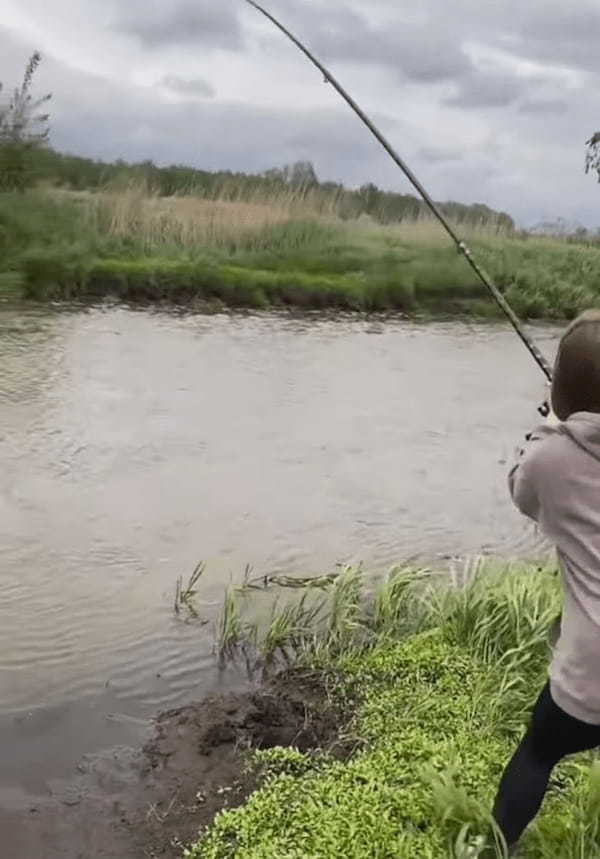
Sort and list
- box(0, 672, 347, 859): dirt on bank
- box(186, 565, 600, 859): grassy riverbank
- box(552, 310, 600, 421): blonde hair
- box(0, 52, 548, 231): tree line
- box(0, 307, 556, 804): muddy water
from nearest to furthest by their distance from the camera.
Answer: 1. box(552, 310, 600, 421): blonde hair
2. box(186, 565, 600, 859): grassy riverbank
3. box(0, 672, 347, 859): dirt on bank
4. box(0, 307, 556, 804): muddy water
5. box(0, 52, 548, 231): tree line

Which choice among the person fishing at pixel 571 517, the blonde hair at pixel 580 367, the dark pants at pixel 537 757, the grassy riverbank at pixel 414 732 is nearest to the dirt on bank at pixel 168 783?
the grassy riverbank at pixel 414 732

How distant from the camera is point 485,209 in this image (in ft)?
63.5

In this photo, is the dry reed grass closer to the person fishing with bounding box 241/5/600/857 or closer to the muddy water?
the muddy water

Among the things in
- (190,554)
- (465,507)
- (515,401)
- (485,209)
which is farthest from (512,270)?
(190,554)

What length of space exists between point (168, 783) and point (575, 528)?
1.53 metres

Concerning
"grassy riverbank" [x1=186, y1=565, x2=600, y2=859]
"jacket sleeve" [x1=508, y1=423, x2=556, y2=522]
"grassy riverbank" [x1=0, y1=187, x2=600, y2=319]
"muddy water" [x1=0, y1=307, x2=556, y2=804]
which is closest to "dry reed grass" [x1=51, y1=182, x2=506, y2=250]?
"grassy riverbank" [x1=0, y1=187, x2=600, y2=319]

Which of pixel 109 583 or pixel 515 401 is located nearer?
pixel 109 583

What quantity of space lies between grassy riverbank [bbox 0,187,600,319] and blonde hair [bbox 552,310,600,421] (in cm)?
974

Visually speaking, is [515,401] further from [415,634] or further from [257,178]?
[257,178]

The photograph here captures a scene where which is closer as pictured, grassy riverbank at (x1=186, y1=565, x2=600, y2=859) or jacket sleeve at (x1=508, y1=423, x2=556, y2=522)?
jacket sleeve at (x1=508, y1=423, x2=556, y2=522)

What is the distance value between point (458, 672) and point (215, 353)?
6.93 meters

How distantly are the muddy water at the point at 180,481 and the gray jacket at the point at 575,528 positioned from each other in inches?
65.5

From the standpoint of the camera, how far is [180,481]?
641cm

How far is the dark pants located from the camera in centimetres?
239
